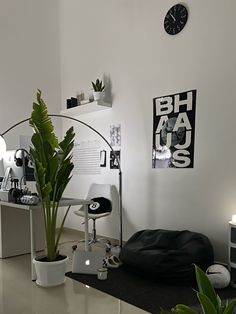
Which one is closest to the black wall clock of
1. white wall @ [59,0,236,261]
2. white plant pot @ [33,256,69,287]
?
white wall @ [59,0,236,261]

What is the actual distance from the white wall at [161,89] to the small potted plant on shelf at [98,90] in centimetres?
18

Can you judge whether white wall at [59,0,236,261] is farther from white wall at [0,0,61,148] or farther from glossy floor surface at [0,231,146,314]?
glossy floor surface at [0,231,146,314]

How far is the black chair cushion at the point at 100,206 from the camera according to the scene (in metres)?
4.30

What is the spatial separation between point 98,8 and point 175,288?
4040 millimetres

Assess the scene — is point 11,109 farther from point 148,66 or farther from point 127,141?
point 148,66

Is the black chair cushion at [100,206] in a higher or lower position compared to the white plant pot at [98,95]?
lower

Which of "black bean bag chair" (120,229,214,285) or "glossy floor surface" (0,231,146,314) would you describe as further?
"black bean bag chair" (120,229,214,285)

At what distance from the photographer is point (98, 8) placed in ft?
15.8

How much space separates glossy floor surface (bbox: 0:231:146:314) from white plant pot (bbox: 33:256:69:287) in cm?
5

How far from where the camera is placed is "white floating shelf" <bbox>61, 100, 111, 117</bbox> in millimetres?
4527

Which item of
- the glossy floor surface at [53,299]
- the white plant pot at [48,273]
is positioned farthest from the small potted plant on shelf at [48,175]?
the glossy floor surface at [53,299]

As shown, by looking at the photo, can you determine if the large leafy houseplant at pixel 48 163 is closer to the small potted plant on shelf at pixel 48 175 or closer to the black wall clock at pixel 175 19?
the small potted plant on shelf at pixel 48 175

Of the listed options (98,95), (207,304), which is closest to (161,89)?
(98,95)

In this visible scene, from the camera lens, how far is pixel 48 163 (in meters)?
2.88
